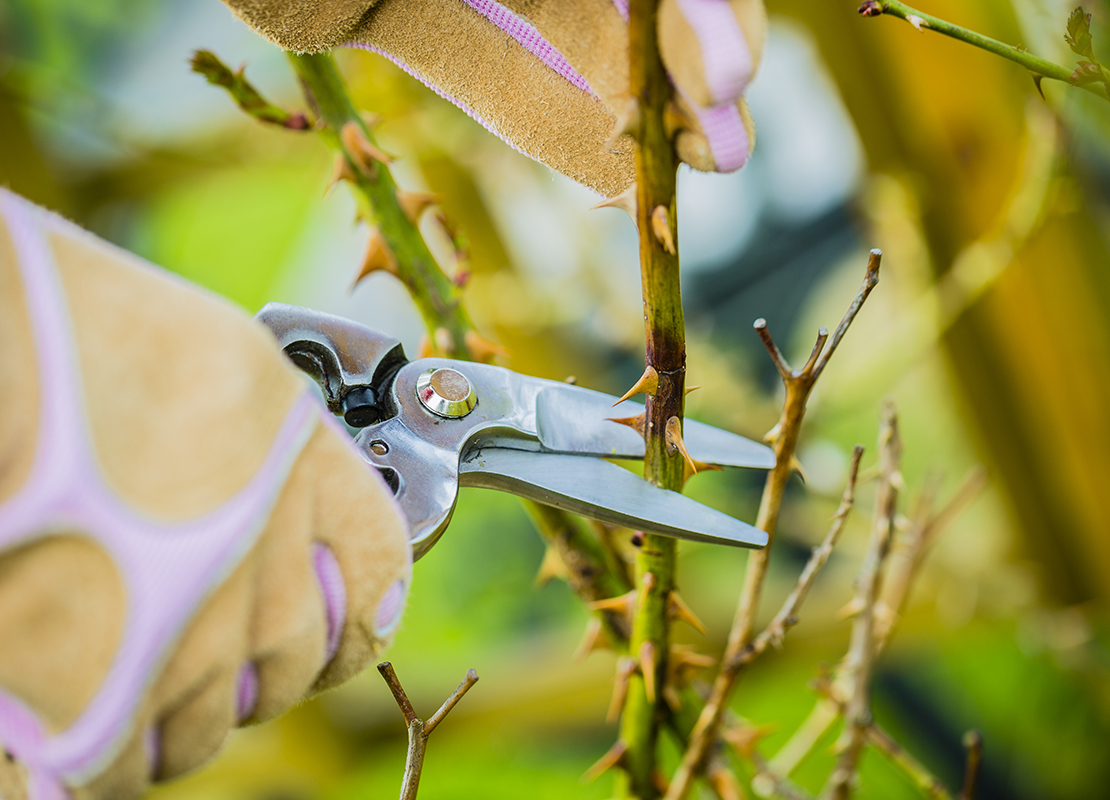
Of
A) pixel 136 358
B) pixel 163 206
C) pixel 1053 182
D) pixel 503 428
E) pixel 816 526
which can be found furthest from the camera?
pixel 163 206

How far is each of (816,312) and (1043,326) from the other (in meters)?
0.48

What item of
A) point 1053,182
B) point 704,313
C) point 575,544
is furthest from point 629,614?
point 704,313

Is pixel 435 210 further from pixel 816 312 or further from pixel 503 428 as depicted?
pixel 816 312

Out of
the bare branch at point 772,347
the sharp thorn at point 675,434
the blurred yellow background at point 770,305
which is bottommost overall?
the blurred yellow background at point 770,305

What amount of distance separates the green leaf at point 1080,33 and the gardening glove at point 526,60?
4.7 inches

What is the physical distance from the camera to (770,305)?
4.50 feet

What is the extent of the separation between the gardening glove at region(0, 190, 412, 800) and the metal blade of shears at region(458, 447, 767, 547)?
0.37 feet

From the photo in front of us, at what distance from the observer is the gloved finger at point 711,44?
0.20 m

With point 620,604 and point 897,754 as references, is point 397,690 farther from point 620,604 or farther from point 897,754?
point 897,754

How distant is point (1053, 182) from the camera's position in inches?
28.3

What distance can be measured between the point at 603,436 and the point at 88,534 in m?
0.22

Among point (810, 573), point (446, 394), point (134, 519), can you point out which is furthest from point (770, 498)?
point (134, 519)

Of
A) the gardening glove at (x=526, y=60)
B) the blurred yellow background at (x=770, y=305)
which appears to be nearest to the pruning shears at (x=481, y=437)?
the gardening glove at (x=526, y=60)

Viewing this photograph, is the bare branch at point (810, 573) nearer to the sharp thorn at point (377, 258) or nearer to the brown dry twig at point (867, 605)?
the brown dry twig at point (867, 605)
